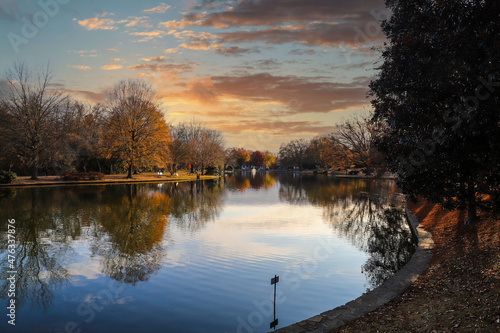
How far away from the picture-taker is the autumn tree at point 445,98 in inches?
328

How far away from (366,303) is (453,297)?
79.6 inches

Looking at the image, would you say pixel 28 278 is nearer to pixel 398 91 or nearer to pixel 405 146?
pixel 405 146

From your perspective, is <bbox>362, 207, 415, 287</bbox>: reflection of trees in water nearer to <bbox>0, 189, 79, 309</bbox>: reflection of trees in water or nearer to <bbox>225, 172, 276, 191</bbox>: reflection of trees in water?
<bbox>0, 189, 79, 309</bbox>: reflection of trees in water

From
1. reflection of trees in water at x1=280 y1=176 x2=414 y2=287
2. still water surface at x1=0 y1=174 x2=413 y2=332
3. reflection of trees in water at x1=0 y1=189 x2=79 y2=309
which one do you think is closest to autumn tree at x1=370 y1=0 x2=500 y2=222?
reflection of trees in water at x1=280 y1=176 x2=414 y2=287

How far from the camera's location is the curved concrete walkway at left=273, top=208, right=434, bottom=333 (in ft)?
22.9

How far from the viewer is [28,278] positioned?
9.99 m

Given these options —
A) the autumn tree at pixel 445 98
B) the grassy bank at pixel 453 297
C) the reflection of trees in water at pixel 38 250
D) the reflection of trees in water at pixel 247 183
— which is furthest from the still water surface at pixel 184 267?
the reflection of trees in water at pixel 247 183

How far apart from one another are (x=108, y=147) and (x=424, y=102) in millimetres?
50796

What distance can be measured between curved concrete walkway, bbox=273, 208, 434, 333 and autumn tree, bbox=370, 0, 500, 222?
2.51 m

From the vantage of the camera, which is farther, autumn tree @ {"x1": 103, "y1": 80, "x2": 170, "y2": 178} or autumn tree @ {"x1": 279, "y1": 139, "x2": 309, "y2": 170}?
autumn tree @ {"x1": 279, "y1": 139, "x2": 309, "y2": 170}

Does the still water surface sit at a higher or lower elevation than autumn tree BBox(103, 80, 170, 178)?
lower

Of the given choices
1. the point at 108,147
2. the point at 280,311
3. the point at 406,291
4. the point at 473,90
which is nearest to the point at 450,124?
the point at 473,90

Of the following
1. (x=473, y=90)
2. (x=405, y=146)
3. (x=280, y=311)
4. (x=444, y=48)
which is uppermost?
(x=444, y=48)

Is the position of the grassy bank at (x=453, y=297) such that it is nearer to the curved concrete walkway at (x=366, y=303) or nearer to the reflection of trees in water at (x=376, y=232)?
the curved concrete walkway at (x=366, y=303)
